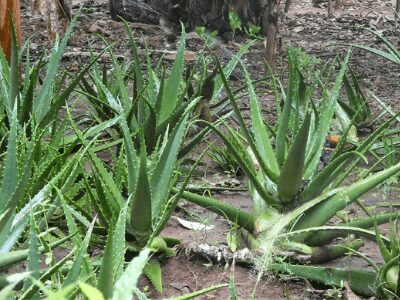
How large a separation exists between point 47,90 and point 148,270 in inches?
43.3

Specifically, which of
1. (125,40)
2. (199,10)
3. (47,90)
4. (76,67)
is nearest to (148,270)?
(47,90)

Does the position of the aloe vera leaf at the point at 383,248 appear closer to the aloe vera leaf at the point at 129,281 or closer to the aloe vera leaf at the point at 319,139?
the aloe vera leaf at the point at 319,139

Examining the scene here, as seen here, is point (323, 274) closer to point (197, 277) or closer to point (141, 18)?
point (197, 277)

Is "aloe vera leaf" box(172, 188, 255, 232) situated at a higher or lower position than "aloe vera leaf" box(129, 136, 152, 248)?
lower

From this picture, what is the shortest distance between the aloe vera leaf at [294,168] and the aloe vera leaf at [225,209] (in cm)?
13

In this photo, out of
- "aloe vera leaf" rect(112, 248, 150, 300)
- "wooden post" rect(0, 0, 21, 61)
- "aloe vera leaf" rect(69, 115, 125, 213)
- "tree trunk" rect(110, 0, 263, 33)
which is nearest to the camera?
"aloe vera leaf" rect(112, 248, 150, 300)

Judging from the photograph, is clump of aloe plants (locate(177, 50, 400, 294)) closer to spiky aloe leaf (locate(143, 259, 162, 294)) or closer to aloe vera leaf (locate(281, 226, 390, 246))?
aloe vera leaf (locate(281, 226, 390, 246))

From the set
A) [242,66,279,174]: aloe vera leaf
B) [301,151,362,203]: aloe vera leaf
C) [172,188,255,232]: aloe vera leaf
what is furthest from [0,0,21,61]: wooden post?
[301,151,362,203]: aloe vera leaf

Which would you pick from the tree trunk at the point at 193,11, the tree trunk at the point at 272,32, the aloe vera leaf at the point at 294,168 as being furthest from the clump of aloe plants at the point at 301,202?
the tree trunk at the point at 193,11

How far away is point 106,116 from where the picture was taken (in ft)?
9.97

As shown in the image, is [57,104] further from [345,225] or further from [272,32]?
[272,32]

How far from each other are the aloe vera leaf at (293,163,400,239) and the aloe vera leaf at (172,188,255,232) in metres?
0.14

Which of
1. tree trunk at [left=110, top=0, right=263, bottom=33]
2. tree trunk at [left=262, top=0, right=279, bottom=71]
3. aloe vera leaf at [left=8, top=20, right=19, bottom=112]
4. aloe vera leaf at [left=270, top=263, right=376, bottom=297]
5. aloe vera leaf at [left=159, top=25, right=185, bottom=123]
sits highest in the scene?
aloe vera leaf at [left=8, top=20, right=19, bottom=112]

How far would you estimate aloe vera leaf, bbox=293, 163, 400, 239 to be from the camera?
2129 mm
